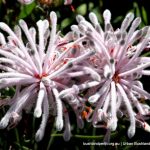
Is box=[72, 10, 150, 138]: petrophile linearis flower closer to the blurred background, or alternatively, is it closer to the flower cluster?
the flower cluster

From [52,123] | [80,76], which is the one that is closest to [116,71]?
[80,76]

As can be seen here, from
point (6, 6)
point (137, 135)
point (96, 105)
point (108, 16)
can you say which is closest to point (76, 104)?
point (96, 105)

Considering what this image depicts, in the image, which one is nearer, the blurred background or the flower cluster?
the flower cluster

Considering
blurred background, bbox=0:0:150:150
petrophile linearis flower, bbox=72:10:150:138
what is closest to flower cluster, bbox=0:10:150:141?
petrophile linearis flower, bbox=72:10:150:138

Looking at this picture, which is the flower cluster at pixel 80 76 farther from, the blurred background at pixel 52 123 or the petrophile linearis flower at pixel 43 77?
the blurred background at pixel 52 123

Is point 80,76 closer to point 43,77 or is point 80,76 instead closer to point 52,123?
point 43,77

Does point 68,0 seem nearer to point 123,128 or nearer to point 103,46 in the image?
point 103,46

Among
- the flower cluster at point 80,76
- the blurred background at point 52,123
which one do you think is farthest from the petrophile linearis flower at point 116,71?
the blurred background at point 52,123
